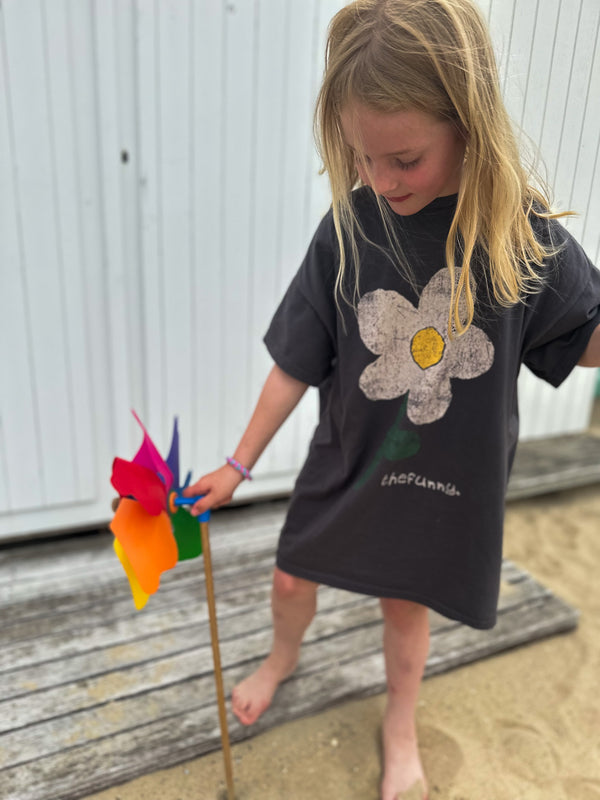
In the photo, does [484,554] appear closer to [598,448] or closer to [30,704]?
[30,704]

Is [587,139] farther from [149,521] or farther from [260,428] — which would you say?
[149,521]

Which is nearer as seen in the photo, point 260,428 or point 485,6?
point 485,6

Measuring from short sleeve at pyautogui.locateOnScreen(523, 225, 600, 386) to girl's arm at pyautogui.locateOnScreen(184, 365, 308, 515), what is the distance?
1.38 ft

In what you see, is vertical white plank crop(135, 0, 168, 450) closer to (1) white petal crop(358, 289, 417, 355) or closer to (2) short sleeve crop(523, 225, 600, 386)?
(1) white petal crop(358, 289, 417, 355)

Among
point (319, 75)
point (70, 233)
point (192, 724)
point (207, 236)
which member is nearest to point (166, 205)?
point (207, 236)

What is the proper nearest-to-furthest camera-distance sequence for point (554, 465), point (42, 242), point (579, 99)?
point (579, 99)
point (42, 242)
point (554, 465)

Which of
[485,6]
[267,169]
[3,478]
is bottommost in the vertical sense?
[3,478]

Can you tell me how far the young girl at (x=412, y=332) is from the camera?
2.94ft

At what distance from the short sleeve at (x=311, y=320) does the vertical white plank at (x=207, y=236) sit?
2.62ft

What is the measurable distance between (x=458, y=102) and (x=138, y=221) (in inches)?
47.4

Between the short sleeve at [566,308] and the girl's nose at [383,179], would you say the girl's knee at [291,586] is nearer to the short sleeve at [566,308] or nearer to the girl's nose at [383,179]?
the short sleeve at [566,308]

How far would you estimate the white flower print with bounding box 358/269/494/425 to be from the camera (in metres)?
1.09

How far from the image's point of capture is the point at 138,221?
189cm

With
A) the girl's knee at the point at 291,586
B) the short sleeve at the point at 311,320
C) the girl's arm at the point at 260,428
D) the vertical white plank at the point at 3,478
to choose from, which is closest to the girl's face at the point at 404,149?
the short sleeve at the point at 311,320
